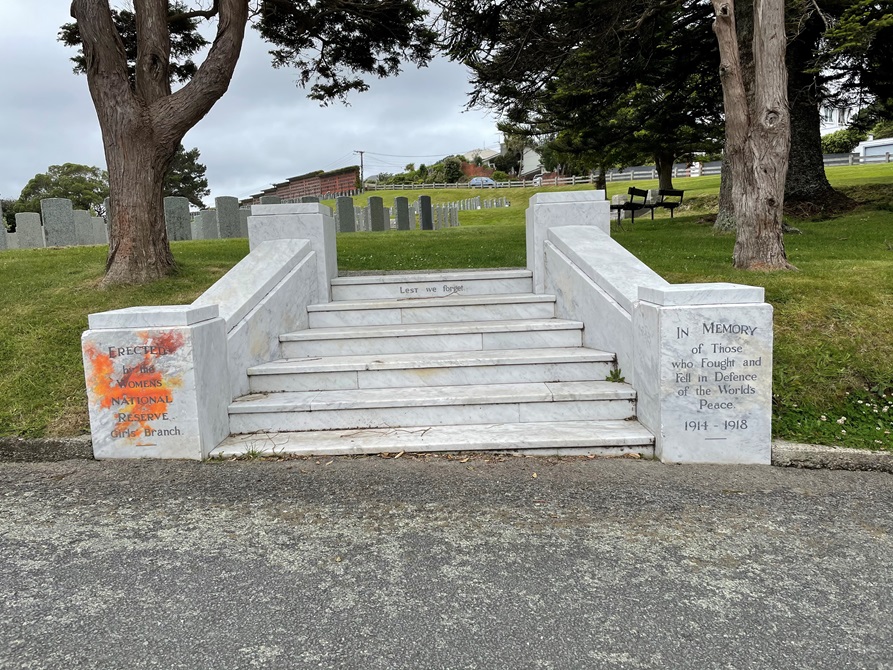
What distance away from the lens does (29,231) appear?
61.4 ft

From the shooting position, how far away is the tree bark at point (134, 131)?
7.76 metres

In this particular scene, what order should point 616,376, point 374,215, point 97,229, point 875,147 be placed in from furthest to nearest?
1. point 875,147
2. point 374,215
3. point 97,229
4. point 616,376

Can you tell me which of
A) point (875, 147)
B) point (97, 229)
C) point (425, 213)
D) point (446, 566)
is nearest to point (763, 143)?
point (446, 566)

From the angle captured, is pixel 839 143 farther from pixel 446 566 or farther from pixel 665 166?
pixel 446 566

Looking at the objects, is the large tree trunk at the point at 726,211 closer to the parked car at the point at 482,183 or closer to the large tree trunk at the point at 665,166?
the large tree trunk at the point at 665,166

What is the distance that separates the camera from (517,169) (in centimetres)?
10744

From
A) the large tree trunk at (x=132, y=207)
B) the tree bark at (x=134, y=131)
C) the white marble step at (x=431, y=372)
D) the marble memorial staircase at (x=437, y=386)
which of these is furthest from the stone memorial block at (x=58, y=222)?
the white marble step at (x=431, y=372)

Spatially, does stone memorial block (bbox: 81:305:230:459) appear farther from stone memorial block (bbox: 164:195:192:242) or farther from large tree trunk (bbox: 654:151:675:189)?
large tree trunk (bbox: 654:151:675:189)

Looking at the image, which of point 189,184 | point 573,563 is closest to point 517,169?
point 189,184

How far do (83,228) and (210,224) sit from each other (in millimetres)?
4595

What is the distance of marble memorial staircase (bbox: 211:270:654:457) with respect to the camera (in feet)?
14.1

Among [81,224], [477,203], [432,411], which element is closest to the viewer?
[432,411]

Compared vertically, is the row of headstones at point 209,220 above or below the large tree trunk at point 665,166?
below

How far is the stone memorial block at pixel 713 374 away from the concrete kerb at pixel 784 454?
187 mm
